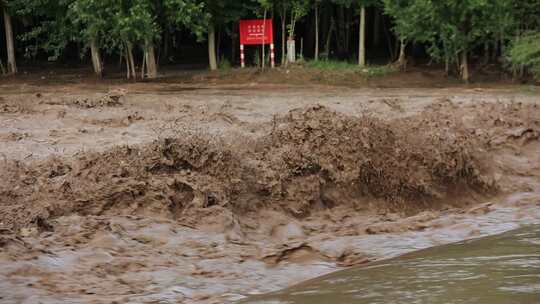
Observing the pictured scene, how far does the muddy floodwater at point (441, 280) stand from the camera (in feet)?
18.5

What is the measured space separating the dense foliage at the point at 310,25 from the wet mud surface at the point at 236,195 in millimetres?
10165

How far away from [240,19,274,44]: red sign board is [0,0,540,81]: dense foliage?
359mm

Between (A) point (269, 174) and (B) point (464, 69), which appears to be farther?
(B) point (464, 69)

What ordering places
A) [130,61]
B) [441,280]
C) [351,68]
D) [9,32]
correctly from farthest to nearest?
[9,32] < [130,61] < [351,68] < [441,280]

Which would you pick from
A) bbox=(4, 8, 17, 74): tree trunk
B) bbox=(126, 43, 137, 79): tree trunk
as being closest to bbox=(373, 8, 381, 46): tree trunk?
bbox=(126, 43, 137, 79): tree trunk

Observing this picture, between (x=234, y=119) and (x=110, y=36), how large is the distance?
14.1 meters

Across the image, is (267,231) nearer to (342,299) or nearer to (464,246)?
(464,246)

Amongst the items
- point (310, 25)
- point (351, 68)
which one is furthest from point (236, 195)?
point (310, 25)

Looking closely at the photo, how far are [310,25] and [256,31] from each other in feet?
20.4

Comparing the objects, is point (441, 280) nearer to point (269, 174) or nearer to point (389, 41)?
point (269, 174)

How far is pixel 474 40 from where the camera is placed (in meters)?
24.0

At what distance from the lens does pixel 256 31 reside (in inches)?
1065

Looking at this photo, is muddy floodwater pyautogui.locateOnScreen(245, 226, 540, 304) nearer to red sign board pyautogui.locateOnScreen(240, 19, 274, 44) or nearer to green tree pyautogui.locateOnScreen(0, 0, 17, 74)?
red sign board pyautogui.locateOnScreen(240, 19, 274, 44)

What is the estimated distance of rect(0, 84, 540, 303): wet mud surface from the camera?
645 cm
